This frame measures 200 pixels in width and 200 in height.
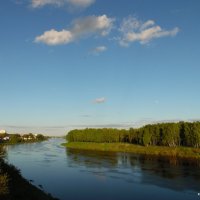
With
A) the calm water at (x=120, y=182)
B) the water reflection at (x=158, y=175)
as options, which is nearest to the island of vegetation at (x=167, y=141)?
the water reflection at (x=158, y=175)

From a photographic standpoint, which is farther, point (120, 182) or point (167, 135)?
point (167, 135)

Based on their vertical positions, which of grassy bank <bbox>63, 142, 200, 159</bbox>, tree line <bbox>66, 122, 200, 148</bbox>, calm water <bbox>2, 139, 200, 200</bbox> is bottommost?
calm water <bbox>2, 139, 200, 200</bbox>

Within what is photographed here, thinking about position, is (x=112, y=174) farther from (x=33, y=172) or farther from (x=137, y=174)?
(x=33, y=172)

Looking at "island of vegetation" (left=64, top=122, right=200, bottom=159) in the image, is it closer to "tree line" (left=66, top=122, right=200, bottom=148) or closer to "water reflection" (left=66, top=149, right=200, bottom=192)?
"tree line" (left=66, top=122, right=200, bottom=148)

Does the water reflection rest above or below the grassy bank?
below

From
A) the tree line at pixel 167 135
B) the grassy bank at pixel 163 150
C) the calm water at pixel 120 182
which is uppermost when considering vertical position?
the tree line at pixel 167 135

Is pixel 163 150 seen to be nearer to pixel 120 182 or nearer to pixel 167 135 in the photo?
pixel 167 135

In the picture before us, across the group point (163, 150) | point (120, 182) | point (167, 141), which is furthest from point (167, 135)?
point (120, 182)

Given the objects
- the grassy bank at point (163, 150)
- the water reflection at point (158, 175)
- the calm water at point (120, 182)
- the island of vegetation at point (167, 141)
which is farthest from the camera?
the island of vegetation at point (167, 141)

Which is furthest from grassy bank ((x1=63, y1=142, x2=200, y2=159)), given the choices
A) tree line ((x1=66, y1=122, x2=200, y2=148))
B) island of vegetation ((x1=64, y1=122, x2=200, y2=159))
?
tree line ((x1=66, y1=122, x2=200, y2=148))

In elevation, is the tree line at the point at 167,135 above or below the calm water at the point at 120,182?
above

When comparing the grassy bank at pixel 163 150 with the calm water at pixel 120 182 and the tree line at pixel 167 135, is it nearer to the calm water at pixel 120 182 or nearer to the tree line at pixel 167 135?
the tree line at pixel 167 135

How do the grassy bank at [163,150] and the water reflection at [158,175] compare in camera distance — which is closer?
the water reflection at [158,175]

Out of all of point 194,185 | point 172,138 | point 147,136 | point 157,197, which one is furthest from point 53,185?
point 147,136
